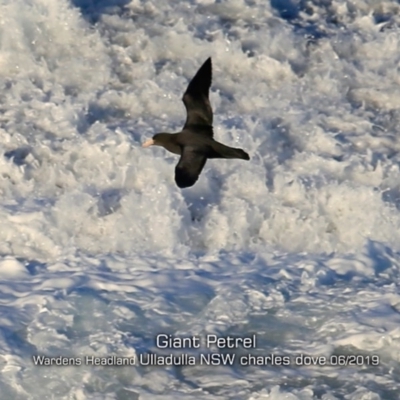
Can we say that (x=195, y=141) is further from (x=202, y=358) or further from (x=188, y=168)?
(x=202, y=358)

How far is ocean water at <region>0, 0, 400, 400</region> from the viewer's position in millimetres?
7074

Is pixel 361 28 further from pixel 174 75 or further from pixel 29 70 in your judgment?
pixel 29 70

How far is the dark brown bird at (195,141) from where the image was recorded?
22.9ft

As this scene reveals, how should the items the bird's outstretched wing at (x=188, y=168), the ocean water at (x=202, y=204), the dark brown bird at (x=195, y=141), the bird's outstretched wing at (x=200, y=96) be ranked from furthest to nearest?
the bird's outstretched wing at (x=200, y=96), the ocean water at (x=202, y=204), the dark brown bird at (x=195, y=141), the bird's outstretched wing at (x=188, y=168)

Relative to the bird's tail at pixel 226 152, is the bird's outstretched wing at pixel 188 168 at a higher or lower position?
lower

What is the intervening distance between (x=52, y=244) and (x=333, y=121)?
10.2 ft

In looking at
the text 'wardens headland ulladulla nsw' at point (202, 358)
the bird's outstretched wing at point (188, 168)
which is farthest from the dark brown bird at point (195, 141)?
the text 'wardens headland ulladulla nsw' at point (202, 358)

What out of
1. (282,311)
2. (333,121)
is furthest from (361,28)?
(282,311)

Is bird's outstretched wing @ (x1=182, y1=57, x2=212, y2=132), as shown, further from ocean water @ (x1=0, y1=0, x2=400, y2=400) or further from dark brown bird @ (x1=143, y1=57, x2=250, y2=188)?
ocean water @ (x1=0, y1=0, x2=400, y2=400)

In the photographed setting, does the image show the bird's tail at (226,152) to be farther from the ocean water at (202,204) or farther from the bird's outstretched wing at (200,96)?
the ocean water at (202,204)

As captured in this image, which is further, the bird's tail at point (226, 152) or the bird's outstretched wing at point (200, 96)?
the bird's outstretched wing at point (200, 96)

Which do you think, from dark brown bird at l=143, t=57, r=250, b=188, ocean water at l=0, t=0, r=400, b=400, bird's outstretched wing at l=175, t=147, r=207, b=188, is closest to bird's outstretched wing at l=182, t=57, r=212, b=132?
dark brown bird at l=143, t=57, r=250, b=188

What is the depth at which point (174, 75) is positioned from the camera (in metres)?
11.3

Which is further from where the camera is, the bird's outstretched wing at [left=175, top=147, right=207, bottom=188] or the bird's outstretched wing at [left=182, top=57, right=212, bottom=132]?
the bird's outstretched wing at [left=182, top=57, right=212, bottom=132]
